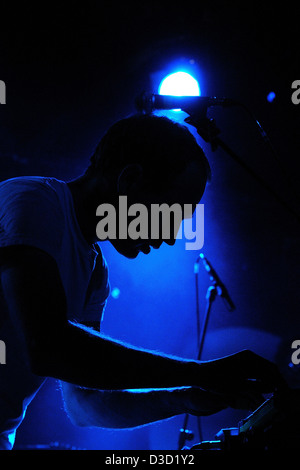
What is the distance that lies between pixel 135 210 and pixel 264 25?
2.89 m

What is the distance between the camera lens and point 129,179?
1.38 metres

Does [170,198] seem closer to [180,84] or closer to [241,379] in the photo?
[241,379]

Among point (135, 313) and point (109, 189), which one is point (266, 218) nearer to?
point (135, 313)

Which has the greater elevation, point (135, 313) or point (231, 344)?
point (135, 313)

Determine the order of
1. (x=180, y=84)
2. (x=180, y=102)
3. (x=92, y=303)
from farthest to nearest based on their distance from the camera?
(x=180, y=84) < (x=180, y=102) < (x=92, y=303)

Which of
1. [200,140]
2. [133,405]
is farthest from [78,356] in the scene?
[200,140]

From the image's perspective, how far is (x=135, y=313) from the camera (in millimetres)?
4840

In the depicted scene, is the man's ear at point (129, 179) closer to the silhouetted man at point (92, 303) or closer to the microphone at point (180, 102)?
the silhouetted man at point (92, 303)

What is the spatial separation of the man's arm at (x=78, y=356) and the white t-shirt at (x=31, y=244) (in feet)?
0.15

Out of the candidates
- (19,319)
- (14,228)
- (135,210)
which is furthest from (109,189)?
(19,319)

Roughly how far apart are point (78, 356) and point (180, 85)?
3.43m

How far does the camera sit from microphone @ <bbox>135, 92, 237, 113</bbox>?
2.16m
